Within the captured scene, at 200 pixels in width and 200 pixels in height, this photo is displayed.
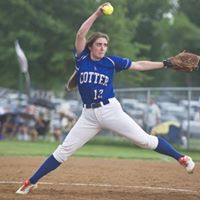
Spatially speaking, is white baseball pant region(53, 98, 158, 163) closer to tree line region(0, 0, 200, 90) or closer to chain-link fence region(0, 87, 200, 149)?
chain-link fence region(0, 87, 200, 149)

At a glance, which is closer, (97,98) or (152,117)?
(97,98)

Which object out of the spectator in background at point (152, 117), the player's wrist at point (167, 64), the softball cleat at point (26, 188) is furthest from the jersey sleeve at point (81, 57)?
the spectator in background at point (152, 117)

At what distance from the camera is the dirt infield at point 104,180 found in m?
8.20

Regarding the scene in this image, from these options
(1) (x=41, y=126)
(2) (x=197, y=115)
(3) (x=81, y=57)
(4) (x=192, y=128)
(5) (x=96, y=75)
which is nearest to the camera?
(5) (x=96, y=75)

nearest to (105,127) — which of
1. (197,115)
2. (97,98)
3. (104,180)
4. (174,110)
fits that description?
(97,98)

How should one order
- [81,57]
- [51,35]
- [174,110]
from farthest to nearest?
[51,35] → [174,110] → [81,57]

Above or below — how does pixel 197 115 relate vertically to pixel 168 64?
below

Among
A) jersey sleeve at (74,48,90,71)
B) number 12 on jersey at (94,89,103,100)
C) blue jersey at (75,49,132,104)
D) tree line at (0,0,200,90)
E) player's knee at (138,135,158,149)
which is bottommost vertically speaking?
player's knee at (138,135,158,149)

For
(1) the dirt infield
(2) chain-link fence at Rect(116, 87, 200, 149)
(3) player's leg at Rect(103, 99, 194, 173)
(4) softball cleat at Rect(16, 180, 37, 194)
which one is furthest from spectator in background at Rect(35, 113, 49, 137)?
(3) player's leg at Rect(103, 99, 194, 173)

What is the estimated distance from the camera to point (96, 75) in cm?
796

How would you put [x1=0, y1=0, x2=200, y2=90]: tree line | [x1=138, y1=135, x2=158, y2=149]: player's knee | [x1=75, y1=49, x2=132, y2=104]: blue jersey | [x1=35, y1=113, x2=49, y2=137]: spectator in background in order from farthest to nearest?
[x1=0, y1=0, x2=200, y2=90]: tree line, [x1=35, y1=113, x2=49, y2=137]: spectator in background, [x1=138, y1=135, x2=158, y2=149]: player's knee, [x1=75, y1=49, x2=132, y2=104]: blue jersey

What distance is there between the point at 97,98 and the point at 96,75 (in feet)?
0.98

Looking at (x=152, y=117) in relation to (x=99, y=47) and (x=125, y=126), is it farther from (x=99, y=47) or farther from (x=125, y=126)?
(x=99, y=47)

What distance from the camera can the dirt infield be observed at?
820 cm
